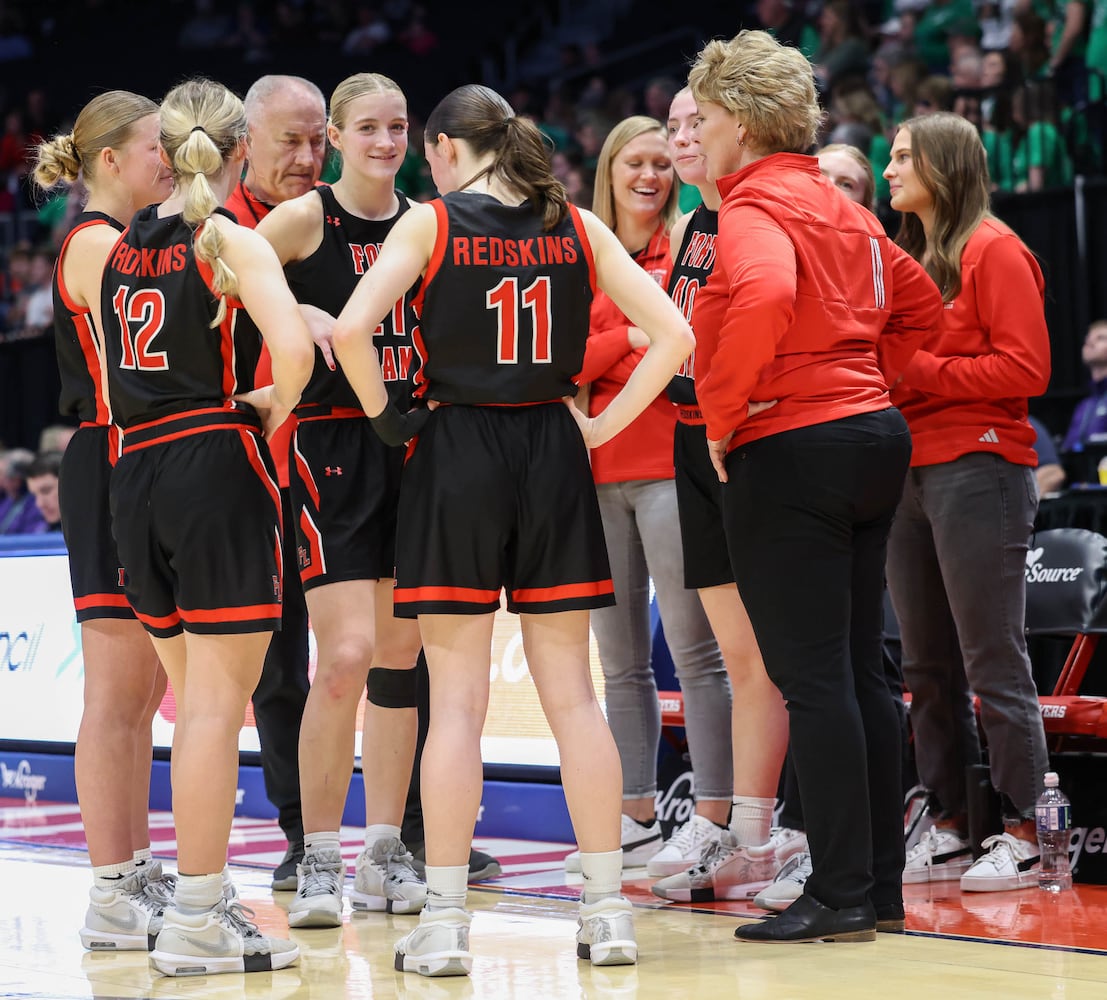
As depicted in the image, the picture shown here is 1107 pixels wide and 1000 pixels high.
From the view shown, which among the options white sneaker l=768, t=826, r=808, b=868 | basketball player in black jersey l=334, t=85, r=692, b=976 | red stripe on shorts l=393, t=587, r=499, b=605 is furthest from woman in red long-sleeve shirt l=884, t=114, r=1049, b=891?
red stripe on shorts l=393, t=587, r=499, b=605

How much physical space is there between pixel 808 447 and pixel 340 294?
1319mm

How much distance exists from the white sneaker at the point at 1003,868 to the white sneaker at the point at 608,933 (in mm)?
1276

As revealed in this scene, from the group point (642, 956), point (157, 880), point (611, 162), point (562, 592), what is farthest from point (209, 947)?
point (611, 162)

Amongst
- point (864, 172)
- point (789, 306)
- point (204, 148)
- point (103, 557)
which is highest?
point (864, 172)

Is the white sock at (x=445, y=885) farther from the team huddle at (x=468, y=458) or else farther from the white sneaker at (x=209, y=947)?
the white sneaker at (x=209, y=947)

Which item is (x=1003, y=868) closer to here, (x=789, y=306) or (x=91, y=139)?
(x=789, y=306)

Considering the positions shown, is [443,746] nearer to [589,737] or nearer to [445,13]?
[589,737]

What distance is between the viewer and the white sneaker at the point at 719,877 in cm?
403

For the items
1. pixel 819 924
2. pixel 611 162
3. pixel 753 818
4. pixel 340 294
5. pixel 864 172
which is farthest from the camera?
pixel 611 162

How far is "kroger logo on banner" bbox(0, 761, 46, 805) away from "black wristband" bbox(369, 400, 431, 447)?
4105 mm

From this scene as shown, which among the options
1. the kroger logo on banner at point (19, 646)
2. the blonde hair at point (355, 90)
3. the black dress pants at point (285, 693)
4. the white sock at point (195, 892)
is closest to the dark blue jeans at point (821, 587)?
the white sock at point (195, 892)

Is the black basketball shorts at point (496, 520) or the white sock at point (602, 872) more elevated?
the black basketball shorts at point (496, 520)

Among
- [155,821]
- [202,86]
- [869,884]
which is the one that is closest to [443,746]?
[869,884]

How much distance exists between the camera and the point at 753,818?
4062 millimetres
